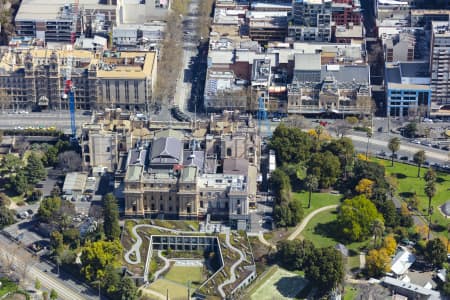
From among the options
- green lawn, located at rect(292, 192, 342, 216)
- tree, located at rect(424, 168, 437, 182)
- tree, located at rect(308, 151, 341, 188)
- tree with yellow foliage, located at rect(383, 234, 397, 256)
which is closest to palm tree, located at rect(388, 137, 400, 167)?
tree, located at rect(424, 168, 437, 182)

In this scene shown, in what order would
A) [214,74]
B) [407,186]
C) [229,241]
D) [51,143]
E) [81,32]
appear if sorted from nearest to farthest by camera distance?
[229,241] < [407,186] < [51,143] < [214,74] < [81,32]

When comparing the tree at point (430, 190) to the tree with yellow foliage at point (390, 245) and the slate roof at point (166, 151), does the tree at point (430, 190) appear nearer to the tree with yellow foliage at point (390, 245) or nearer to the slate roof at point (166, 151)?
the tree with yellow foliage at point (390, 245)

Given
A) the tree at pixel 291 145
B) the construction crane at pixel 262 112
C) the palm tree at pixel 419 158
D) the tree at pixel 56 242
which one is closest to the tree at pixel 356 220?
the palm tree at pixel 419 158

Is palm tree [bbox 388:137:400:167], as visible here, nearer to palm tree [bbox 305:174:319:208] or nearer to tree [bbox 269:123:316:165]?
tree [bbox 269:123:316:165]

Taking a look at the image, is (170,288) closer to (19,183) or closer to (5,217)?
(5,217)

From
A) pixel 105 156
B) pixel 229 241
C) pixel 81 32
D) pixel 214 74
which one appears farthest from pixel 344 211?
pixel 81 32

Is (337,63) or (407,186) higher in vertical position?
(337,63)

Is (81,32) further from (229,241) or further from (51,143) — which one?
(229,241)
